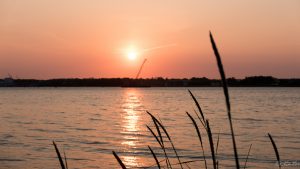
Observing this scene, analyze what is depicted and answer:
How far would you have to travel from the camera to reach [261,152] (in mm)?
25125

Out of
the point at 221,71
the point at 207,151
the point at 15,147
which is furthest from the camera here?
the point at 15,147

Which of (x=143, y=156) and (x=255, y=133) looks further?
(x=255, y=133)

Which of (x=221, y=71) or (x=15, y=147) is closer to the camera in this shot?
(x=221, y=71)

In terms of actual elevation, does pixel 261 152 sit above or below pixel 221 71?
below

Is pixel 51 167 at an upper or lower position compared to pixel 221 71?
lower

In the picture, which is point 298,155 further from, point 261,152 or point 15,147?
point 15,147

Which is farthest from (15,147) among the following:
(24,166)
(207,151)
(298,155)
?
(298,155)

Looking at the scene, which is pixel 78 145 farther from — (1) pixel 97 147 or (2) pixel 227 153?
(2) pixel 227 153

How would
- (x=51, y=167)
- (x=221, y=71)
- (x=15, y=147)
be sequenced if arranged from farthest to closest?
(x=15, y=147) < (x=51, y=167) < (x=221, y=71)

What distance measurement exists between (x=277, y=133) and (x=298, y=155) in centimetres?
1323

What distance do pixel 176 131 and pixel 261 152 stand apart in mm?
13097

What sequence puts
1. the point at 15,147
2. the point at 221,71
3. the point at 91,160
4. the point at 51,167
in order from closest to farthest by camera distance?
the point at 221,71, the point at 51,167, the point at 91,160, the point at 15,147

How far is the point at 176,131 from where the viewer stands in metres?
37.7

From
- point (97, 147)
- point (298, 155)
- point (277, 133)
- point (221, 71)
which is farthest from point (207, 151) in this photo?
point (221, 71)
